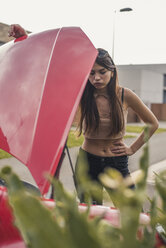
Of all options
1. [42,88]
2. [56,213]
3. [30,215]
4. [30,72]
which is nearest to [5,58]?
[30,72]

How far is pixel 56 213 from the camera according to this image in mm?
464

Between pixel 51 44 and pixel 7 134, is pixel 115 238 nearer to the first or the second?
pixel 7 134

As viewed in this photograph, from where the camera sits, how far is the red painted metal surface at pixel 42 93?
735mm

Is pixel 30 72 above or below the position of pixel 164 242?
above

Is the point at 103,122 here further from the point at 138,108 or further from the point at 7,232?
the point at 7,232

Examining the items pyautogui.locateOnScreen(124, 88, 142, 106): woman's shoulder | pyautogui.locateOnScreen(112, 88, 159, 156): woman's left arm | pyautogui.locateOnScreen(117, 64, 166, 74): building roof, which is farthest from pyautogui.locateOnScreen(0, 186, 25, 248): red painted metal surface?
pyautogui.locateOnScreen(117, 64, 166, 74): building roof

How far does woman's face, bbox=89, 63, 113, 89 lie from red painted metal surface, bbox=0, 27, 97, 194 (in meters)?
0.67

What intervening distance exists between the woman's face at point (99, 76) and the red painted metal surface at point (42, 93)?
2.20 ft

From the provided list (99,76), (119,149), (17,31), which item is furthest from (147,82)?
(17,31)

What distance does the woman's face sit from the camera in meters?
1.71

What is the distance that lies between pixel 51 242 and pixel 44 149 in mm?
441

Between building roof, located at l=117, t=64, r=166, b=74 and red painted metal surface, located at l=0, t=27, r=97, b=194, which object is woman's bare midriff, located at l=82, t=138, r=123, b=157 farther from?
building roof, located at l=117, t=64, r=166, b=74

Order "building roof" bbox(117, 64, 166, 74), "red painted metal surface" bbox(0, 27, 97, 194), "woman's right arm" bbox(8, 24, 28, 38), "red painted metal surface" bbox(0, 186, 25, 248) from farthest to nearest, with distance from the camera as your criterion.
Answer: "building roof" bbox(117, 64, 166, 74) < "woman's right arm" bbox(8, 24, 28, 38) < "red painted metal surface" bbox(0, 186, 25, 248) < "red painted metal surface" bbox(0, 27, 97, 194)

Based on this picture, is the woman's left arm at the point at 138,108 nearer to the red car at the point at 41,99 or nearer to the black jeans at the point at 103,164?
the black jeans at the point at 103,164
